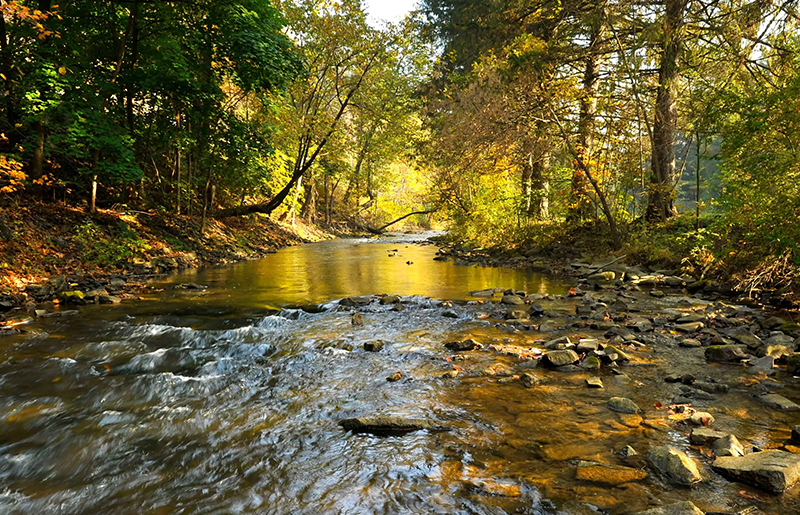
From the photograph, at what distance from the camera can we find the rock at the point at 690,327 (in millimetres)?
5602

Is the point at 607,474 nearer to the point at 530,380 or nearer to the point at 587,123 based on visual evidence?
the point at 530,380

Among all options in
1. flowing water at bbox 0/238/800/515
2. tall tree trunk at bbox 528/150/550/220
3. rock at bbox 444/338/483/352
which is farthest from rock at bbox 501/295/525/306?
tall tree trunk at bbox 528/150/550/220

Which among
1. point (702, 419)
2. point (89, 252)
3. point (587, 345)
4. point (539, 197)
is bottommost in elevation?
point (702, 419)

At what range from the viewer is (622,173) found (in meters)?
11.2

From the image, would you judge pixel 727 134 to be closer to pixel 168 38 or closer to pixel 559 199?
pixel 559 199

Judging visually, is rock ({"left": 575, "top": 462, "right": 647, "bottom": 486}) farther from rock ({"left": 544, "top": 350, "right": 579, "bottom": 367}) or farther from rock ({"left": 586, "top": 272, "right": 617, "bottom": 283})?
rock ({"left": 586, "top": 272, "right": 617, "bottom": 283})

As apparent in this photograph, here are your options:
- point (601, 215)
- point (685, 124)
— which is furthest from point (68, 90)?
point (685, 124)

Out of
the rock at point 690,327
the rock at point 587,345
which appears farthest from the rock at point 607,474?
the rock at point 690,327

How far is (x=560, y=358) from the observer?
14.8ft

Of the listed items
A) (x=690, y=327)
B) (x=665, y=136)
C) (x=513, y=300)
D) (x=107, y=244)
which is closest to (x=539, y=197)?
(x=665, y=136)

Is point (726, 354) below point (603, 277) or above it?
below

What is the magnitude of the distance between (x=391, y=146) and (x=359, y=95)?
5102 millimetres

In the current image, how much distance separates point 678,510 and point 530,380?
2.00 m

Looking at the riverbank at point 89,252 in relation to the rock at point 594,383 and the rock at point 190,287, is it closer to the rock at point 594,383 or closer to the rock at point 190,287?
the rock at point 190,287
